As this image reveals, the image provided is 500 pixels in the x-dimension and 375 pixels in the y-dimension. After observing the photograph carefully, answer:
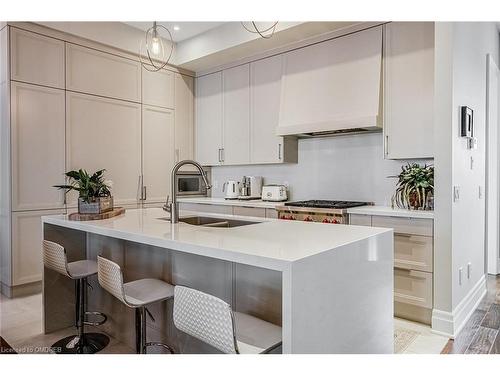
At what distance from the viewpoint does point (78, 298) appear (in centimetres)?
242

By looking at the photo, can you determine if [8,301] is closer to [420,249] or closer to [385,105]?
[420,249]

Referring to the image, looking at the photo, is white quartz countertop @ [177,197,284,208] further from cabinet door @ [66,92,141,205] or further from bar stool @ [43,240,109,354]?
bar stool @ [43,240,109,354]

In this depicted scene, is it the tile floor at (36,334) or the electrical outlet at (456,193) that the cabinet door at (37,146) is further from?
the electrical outlet at (456,193)

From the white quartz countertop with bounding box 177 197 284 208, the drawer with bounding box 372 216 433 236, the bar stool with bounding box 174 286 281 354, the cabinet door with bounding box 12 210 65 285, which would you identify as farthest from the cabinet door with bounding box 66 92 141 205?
the bar stool with bounding box 174 286 281 354

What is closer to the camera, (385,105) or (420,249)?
(420,249)

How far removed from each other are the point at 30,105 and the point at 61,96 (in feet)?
1.04

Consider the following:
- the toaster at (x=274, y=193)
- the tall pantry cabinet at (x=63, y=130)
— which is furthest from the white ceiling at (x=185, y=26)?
the toaster at (x=274, y=193)

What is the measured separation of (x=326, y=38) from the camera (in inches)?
145

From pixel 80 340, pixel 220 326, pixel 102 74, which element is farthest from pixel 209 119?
pixel 220 326

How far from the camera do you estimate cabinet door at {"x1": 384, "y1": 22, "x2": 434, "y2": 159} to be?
3.04 m

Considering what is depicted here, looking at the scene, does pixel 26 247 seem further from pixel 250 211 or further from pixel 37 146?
pixel 250 211

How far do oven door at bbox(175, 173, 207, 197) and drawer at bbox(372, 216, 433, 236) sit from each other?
9.15ft
